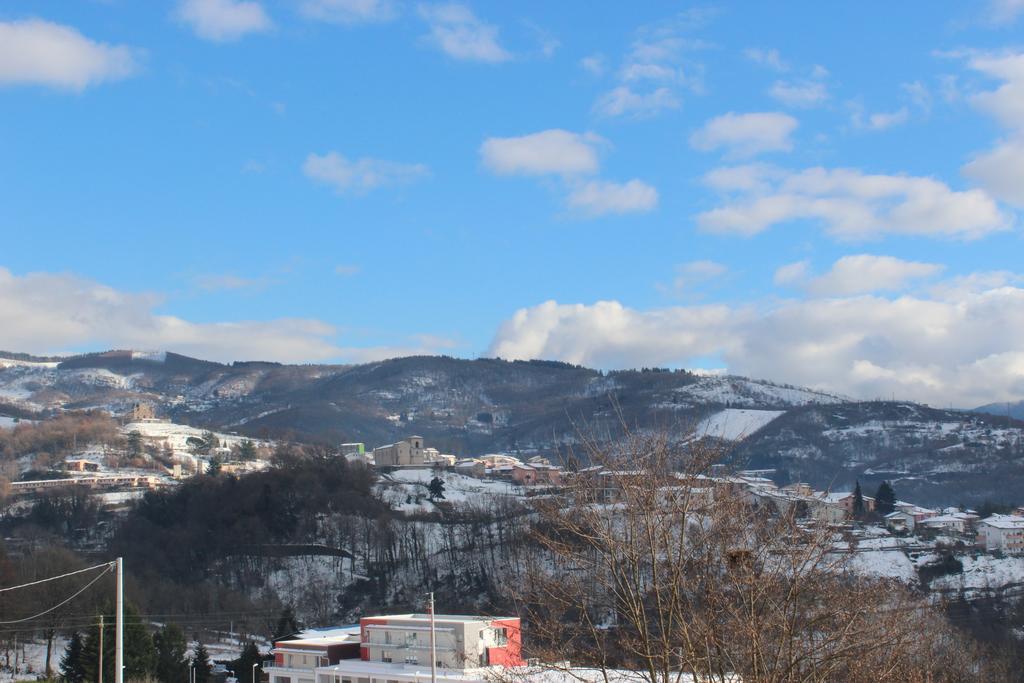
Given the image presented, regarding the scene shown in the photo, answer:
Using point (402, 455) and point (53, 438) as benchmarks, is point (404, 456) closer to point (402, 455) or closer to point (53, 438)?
point (402, 455)

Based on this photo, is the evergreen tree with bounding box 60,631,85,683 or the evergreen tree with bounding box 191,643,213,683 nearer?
the evergreen tree with bounding box 60,631,85,683

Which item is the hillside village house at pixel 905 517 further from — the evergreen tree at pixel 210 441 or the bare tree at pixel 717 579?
the bare tree at pixel 717 579

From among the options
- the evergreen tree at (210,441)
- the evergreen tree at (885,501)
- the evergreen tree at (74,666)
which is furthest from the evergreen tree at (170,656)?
the evergreen tree at (210,441)

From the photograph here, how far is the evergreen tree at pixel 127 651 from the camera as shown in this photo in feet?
121

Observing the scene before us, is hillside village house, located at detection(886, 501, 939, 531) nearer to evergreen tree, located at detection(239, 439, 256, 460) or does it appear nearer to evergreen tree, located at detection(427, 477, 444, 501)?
evergreen tree, located at detection(427, 477, 444, 501)

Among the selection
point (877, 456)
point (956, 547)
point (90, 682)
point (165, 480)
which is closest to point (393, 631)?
point (90, 682)

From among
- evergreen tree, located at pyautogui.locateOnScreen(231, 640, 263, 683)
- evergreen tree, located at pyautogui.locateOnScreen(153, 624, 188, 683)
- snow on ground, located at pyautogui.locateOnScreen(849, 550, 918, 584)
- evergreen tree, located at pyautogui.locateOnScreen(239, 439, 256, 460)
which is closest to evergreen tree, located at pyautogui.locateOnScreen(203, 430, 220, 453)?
evergreen tree, located at pyautogui.locateOnScreen(239, 439, 256, 460)

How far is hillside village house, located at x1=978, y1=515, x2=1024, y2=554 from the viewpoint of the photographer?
88562mm

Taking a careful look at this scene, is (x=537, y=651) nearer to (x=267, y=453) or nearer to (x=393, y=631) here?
(x=393, y=631)

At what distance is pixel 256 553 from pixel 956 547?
5493 centimetres

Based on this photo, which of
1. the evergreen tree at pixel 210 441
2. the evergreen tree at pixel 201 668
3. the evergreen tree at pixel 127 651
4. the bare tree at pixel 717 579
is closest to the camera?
the bare tree at pixel 717 579

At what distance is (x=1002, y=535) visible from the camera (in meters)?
90.4

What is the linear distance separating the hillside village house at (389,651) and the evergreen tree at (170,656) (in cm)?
359

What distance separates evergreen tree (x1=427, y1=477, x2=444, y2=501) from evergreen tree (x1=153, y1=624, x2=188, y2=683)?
180 feet
